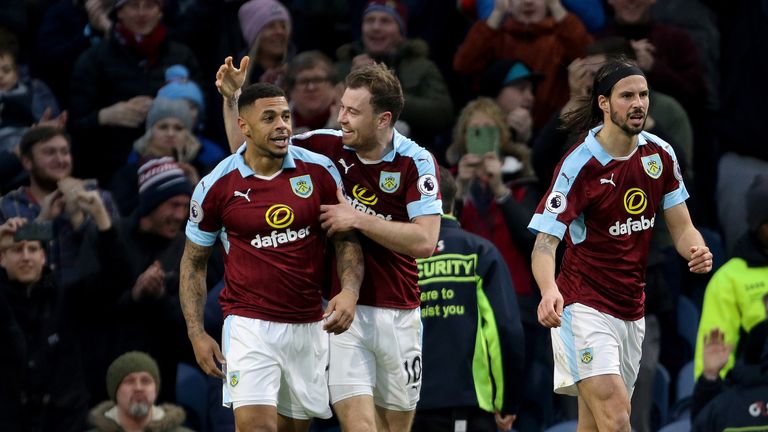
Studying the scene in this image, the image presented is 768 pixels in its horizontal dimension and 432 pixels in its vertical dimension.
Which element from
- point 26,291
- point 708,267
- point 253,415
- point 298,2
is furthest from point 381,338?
point 298,2

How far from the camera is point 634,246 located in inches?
378

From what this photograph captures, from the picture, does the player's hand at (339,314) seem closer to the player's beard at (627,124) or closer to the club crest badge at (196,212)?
the club crest badge at (196,212)

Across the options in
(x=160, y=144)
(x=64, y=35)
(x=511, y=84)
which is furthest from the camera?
(x=64, y=35)

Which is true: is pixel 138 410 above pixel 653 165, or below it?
below

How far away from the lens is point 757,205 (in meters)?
11.6

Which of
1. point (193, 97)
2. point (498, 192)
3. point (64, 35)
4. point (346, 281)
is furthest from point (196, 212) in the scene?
point (64, 35)

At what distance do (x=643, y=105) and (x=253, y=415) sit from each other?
2696 millimetres

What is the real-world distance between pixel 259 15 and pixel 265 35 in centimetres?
16

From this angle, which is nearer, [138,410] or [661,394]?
[138,410]

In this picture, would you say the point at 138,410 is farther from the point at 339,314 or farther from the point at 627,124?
the point at 627,124

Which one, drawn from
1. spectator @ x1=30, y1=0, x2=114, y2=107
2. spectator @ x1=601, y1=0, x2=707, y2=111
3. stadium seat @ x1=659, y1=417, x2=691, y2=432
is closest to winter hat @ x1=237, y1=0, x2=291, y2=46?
spectator @ x1=30, y1=0, x2=114, y2=107

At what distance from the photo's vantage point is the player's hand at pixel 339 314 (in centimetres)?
900

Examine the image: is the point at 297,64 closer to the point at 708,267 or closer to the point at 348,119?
the point at 348,119

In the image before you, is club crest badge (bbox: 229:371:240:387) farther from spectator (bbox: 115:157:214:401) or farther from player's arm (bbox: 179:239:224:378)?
spectator (bbox: 115:157:214:401)
